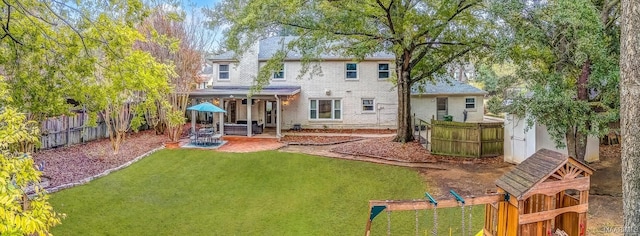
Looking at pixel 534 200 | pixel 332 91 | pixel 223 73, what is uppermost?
pixel 223 73

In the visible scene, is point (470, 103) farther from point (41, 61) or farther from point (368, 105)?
point (41, 61)

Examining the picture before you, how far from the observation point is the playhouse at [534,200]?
17.8 ft

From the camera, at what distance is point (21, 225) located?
2.79 meters

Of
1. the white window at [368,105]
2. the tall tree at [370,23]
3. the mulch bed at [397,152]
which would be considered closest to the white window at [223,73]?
the tall tree at [370,23]

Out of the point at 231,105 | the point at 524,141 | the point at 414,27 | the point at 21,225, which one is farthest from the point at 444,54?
the point at 21,225

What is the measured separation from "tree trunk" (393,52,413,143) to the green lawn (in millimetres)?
4568

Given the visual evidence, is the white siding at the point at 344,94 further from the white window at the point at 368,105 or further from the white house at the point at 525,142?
the white house at the point at 525,142

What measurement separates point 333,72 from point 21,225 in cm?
2057

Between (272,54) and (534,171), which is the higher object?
(272,54)

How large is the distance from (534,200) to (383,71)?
17.3 m

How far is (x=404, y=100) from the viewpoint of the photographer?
17266mm

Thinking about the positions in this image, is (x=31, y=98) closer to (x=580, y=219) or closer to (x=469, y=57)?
(x=580, y=219)

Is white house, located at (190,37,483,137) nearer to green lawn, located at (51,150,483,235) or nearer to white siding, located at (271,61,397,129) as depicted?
white siding, located at (271,61,397,129)

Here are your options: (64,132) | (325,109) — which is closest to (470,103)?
(325,109)
